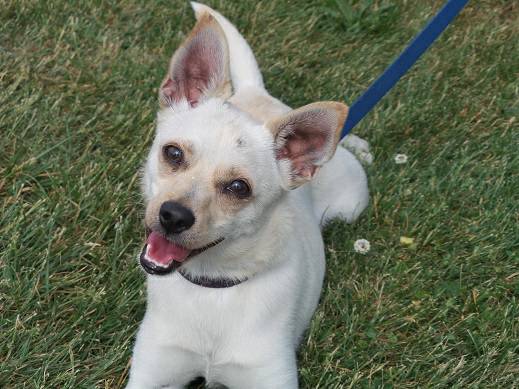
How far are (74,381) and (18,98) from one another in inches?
67.9

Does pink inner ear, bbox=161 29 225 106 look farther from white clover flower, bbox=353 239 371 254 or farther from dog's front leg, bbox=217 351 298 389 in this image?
white clover flower, bbox=353 239 371 254

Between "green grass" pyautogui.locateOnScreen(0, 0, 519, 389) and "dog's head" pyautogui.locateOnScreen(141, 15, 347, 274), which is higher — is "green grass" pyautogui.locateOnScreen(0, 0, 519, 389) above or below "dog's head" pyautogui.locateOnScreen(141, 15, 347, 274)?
below

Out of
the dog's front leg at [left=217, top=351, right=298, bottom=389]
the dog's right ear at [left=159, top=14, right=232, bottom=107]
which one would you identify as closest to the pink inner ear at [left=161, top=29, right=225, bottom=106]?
the dog's right ear at [left=159, top=14, right=232, bottom=107]

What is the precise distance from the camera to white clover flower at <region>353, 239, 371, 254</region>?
3324 millimetres

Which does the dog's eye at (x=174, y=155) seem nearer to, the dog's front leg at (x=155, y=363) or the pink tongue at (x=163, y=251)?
the pink tongue at (x=163, y=251)

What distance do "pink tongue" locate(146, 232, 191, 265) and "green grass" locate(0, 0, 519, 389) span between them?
649 millimetres

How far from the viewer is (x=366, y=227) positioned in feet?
11.5

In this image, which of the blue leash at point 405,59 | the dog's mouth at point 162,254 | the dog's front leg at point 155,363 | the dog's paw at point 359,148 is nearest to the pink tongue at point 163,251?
the dog's mouth at point 162,254

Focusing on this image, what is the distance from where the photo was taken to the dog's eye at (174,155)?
2.30 m

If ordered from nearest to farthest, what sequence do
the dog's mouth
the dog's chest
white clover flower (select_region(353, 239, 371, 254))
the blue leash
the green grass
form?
the dog's mouth → the dog's chest → the green grass → the blue leash → white clover flower (select_region(353, 239, 371, 254))

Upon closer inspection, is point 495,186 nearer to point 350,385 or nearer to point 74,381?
point 350,385

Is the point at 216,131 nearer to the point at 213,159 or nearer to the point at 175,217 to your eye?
the point at 213,159

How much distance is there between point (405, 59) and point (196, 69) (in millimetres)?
970

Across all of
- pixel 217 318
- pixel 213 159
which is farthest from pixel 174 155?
pixel 217 318
